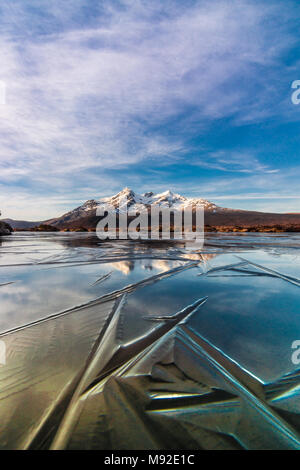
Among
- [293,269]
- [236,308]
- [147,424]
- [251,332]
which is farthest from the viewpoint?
[293,269]

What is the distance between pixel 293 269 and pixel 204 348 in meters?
4.92

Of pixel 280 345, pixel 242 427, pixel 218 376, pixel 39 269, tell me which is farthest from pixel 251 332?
pixel 39 269

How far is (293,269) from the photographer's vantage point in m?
5.27

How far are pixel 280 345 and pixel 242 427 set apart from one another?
1.06m

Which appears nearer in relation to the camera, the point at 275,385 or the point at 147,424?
the point at 147,424

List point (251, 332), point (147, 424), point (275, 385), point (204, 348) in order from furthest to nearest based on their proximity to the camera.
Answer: point (251, 332)
point (204, 348)
point (275, 385)
point (147, 424)

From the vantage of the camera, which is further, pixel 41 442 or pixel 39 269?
pixel 39 269

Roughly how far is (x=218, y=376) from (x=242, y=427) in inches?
14.6
